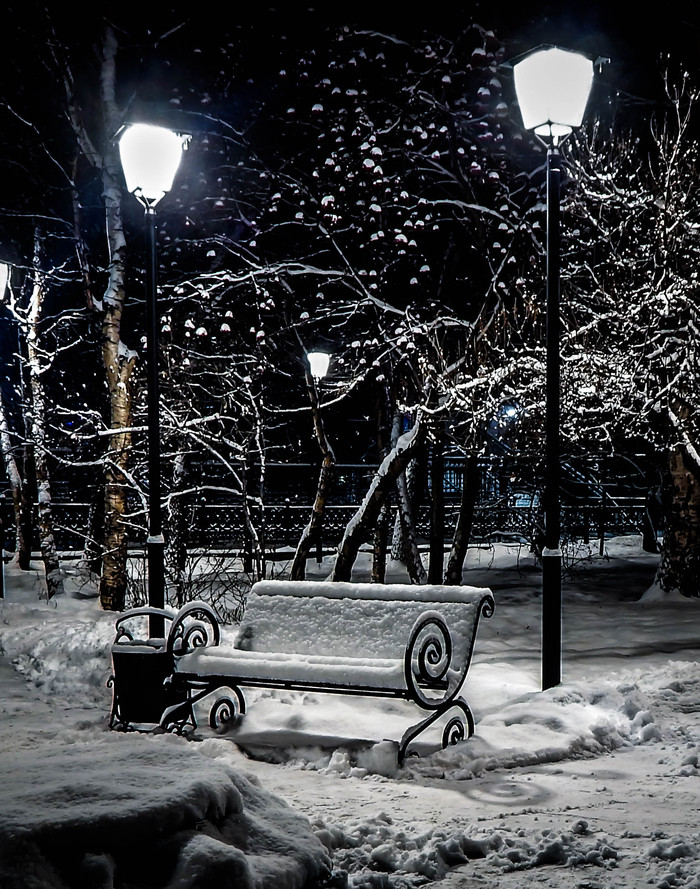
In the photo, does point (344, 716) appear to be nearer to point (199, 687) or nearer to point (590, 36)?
point (199, 687)

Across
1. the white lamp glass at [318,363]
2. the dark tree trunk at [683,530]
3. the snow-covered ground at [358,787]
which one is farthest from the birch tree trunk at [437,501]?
the snow-covered ground at [358,787]

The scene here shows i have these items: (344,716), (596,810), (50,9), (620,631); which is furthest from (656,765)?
(50,9)

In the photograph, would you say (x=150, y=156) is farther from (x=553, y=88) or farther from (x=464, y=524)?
(x=464, y=524)

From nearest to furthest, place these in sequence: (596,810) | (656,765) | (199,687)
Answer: (596,810) < (656,765) < (199,687)

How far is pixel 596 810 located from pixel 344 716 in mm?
2110

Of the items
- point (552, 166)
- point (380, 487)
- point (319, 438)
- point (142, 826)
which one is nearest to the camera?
point (142, 826)

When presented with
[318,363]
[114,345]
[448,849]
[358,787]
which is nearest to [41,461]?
[114,345]

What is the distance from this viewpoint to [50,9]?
12.6 metres

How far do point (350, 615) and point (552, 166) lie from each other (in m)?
3.62

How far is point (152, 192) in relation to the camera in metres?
7.96

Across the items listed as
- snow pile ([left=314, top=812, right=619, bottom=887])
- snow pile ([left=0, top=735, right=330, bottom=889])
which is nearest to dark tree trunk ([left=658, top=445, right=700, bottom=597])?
snow pile ([left=314, top=812, right=619, bottom=887])

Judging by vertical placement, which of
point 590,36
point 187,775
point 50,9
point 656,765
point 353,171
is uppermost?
point 50,9

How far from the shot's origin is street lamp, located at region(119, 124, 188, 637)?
7730mm

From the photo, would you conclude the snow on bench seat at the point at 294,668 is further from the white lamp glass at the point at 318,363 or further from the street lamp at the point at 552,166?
the white lamp glass at the point at 318,363
